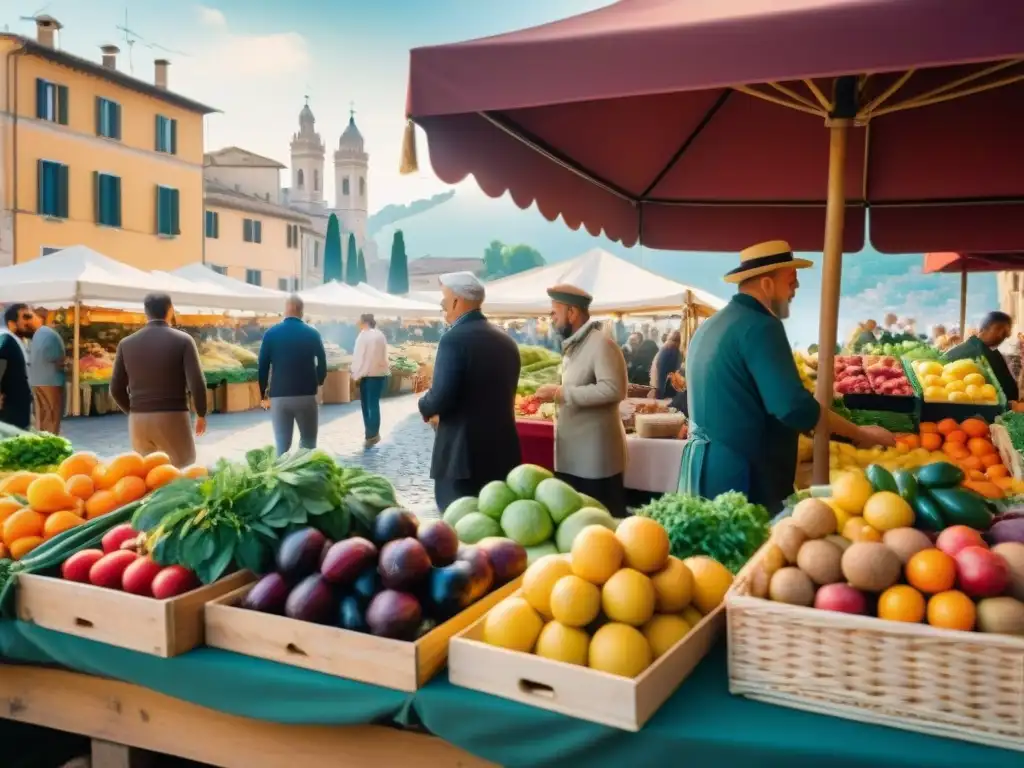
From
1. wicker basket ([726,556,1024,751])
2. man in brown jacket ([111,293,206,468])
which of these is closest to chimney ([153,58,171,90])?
man in brown jacket ([111,293,206,468])

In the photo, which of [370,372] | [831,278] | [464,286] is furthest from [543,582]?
[370,372]

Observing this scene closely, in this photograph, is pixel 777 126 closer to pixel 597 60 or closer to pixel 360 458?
pixel 597 60

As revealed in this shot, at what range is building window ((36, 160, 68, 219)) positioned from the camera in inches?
955

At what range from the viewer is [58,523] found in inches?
102

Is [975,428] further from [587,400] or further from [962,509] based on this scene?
[962,509]

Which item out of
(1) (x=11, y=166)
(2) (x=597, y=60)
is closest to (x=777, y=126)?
(2) (x=597, y=60)

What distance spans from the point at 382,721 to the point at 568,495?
93 cm

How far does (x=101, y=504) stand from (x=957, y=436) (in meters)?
3.92

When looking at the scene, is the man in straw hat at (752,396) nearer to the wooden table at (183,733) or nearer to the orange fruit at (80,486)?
the wooden table at (183,733)

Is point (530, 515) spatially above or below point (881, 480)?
below

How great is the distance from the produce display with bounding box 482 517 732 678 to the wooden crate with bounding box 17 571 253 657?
74cm

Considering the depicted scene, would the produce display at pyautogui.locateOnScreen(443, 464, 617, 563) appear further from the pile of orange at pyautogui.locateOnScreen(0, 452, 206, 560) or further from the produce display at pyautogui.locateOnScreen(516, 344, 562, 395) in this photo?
the produce display at pyautogui.locateOnScreen(516, 344, 562, 395)

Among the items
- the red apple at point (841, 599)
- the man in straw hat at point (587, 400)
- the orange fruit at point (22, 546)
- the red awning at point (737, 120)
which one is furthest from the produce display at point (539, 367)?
the red apple at point (841, 599)

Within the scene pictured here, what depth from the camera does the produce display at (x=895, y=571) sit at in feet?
5.20
